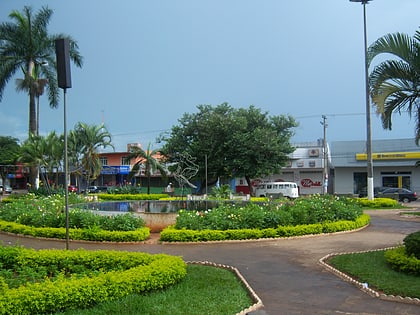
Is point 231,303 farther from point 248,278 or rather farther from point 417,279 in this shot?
point 417,279

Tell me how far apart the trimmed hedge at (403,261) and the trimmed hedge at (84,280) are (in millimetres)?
3912

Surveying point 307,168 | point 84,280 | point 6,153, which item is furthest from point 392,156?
point 6,153

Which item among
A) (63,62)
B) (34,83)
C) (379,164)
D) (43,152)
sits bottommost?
(379,164)

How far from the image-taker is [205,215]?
42.1ft

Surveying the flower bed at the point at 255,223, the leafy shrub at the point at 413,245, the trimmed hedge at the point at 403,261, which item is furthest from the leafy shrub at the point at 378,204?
the leafy shrub at the point at 413,245

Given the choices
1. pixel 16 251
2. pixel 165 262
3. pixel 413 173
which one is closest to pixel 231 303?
pixel 165 262

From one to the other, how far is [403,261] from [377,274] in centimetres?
58

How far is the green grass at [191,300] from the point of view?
17.3 feet

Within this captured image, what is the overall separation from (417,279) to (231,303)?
3376 millimetres

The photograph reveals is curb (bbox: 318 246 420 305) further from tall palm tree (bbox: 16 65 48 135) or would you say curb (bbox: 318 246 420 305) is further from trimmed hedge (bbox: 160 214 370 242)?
tall palm tree (bbox: 16 65 48 135)

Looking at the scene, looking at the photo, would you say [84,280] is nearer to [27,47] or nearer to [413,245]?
[413,245]

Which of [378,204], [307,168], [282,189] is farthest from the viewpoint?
[307,168]

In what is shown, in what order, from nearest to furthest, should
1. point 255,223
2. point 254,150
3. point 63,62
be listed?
point 63,62, point 255,223, point 254,150

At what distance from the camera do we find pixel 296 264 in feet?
28.7
